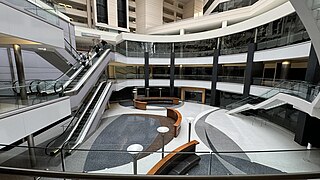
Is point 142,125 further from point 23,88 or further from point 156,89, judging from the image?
point 156,89

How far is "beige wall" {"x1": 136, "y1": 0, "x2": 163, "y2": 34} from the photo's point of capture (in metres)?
22.3

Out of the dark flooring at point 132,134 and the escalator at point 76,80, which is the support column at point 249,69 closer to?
the dark flooring at point 132,134

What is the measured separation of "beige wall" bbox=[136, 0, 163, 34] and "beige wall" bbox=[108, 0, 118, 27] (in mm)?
3565

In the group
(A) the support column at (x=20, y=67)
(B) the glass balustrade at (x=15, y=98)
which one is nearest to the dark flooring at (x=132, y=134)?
(B) the glass balustrade at (x=15, y=98)

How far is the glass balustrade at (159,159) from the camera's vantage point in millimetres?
2025

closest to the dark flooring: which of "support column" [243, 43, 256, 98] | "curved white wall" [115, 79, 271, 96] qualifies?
"curved white wall" [115, 79, 271, 96]

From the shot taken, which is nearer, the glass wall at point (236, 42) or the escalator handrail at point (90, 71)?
the escalator handrail at point (90, 71)

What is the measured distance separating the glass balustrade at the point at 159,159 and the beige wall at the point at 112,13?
67.9ft

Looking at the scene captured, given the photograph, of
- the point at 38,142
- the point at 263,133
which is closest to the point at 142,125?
the point at 38,142

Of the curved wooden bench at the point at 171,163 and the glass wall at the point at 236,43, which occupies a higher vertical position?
the glass wall at the point at 236,43

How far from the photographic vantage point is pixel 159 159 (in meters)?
4.37

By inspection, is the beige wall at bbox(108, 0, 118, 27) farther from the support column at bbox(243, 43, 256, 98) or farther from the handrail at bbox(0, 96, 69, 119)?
the handrail at bbox(0, 96, 69, 119)

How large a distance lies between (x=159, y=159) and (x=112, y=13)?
21591 millimetres

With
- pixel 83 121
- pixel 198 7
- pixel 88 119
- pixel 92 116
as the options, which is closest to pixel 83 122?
pixel 83 121
